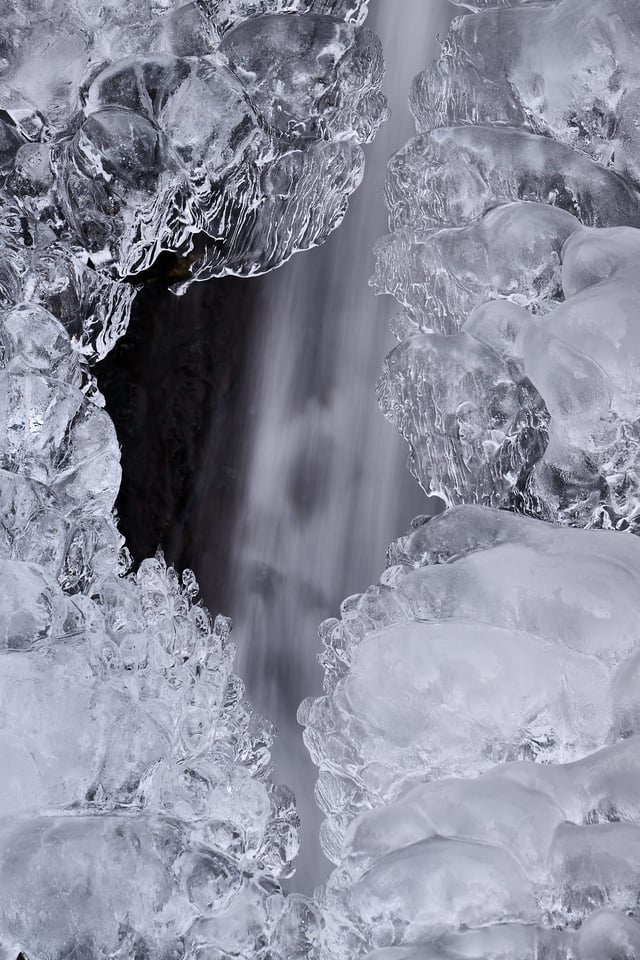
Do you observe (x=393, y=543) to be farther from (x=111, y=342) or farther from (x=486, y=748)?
(x=111, y=342)

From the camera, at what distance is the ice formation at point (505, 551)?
1.70ft

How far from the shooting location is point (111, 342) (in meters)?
0.92

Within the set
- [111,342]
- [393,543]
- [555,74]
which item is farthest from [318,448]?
[555,74]

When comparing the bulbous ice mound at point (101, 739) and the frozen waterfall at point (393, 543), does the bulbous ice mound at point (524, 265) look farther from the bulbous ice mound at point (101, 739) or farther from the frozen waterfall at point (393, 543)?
the bulbous ice mound at point (101, 739)

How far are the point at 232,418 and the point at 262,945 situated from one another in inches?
27.4

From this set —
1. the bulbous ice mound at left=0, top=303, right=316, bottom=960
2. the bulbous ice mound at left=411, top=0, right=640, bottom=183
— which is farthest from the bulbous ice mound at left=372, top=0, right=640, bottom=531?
the bulbous ice mound at left=0, top=303, right=316, bottom=960

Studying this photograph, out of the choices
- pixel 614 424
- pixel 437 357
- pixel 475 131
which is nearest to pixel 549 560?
pixel 614 424

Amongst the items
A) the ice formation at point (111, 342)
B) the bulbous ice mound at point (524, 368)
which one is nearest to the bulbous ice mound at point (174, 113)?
the ice formation at point (111, 342)

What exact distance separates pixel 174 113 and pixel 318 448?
48 centimetres

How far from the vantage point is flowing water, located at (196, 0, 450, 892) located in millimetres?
1080

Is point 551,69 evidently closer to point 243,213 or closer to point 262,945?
point 243,213

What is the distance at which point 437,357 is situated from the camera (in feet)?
2.47

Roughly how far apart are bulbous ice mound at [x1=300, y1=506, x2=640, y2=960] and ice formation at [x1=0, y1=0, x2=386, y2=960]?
8 centimetres

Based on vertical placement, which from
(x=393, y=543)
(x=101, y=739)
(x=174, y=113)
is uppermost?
(x=174, y=113)
